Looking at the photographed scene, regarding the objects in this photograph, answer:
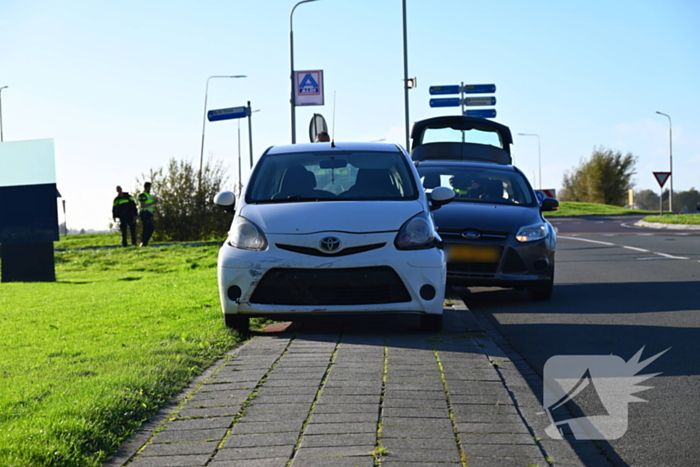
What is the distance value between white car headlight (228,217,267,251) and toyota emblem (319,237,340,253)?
0.48m

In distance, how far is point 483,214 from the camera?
1046 centimetres

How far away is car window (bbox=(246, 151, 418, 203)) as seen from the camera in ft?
25.7

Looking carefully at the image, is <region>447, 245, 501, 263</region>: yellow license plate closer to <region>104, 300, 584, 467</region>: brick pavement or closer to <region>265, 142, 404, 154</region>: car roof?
<region>265, 142, 404, 154</region>: car roof

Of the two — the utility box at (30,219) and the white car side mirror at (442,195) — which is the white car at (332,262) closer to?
the white car side mirror at (442,195)

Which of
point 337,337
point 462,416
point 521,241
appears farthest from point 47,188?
point 462,416

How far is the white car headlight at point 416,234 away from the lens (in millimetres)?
7105

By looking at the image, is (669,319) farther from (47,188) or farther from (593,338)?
(47,188)

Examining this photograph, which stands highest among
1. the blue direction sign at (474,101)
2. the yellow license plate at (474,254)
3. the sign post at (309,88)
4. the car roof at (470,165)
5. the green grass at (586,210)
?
the blue direction sign at (474,101)

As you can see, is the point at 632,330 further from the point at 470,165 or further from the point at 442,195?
the point at 470,165

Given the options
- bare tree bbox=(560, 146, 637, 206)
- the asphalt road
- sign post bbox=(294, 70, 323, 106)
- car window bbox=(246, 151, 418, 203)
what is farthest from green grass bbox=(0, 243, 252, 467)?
bare tree bbox=(560, 146, 637, 206)

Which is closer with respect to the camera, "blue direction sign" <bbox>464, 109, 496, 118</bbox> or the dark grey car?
the dark grey car

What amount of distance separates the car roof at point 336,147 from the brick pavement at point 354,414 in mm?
2656

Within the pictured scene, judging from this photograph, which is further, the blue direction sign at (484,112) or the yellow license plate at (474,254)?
the blue direction sign at (484,112)

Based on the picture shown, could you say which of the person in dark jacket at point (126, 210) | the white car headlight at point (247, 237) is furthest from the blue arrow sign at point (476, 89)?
the white car headlight at point (247, 237)
